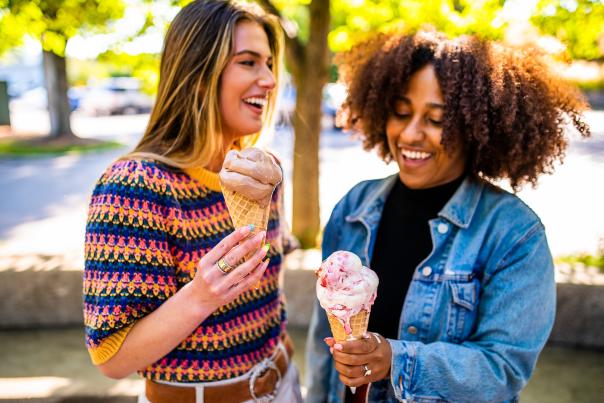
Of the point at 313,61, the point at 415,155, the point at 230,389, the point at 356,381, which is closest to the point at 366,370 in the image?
the point at 356,381

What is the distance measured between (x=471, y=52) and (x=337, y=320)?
3.98ft

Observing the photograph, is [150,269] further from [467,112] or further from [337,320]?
[467,112]

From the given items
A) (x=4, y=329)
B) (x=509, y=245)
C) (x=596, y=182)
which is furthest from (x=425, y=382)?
(x=596, y=182)

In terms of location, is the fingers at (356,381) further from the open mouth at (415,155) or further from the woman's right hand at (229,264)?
the open mouth at (415,155)

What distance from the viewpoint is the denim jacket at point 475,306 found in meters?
1.84

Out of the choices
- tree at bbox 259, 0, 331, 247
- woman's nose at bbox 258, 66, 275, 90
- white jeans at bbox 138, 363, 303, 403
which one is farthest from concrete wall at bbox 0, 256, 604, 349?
woman's nose at bbox 258, 66, 275, 90

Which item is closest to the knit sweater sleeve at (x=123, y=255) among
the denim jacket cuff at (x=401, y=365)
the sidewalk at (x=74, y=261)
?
the denim jacket cuff at (x=401, y=365)

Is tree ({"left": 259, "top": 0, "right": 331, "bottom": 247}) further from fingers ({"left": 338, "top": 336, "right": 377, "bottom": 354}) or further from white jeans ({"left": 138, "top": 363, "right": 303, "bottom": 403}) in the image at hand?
fingers ({"left": 338, "top": 336, "right": 377, "bottom": 354})

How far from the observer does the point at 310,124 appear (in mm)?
5562

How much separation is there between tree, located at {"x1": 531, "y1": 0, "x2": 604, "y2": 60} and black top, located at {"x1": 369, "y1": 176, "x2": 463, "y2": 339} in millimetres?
2564

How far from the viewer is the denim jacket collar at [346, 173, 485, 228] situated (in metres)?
2.08

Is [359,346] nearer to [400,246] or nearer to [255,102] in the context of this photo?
[400,246]

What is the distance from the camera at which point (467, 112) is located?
200 centimetres

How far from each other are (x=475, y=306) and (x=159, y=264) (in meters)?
1.20
